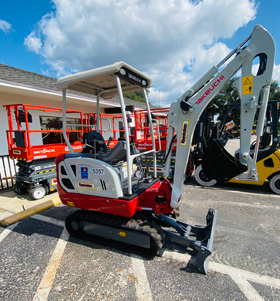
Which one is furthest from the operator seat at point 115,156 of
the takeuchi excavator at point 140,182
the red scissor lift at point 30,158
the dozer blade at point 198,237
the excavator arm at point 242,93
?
the red scissor lift at point 30,158

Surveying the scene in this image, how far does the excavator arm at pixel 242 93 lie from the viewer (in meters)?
2.50

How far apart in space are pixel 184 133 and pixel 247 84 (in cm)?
112

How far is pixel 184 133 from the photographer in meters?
2.78

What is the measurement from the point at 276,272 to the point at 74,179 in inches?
132

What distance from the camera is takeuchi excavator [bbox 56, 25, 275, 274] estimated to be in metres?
2.54

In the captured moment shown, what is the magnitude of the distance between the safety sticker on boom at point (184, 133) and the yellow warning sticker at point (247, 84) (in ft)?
3.01

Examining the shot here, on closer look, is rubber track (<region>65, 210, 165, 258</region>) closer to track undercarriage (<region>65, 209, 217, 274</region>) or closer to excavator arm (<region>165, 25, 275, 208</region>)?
track undercarriage (<region>65, 209, 217, 274</region>)

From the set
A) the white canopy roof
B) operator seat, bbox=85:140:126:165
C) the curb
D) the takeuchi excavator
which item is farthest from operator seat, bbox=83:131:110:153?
the curb

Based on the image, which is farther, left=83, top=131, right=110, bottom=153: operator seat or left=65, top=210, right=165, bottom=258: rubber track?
left=83, top=131, right=110, bottom=153: operator seat

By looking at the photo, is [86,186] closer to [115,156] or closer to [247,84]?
[115,156]

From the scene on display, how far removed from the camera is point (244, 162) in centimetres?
280

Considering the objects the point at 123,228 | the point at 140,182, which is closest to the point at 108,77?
the point at 140,182

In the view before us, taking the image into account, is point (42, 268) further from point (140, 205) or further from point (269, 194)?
point (269, 194)

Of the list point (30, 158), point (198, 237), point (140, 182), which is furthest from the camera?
point (30, 158)
